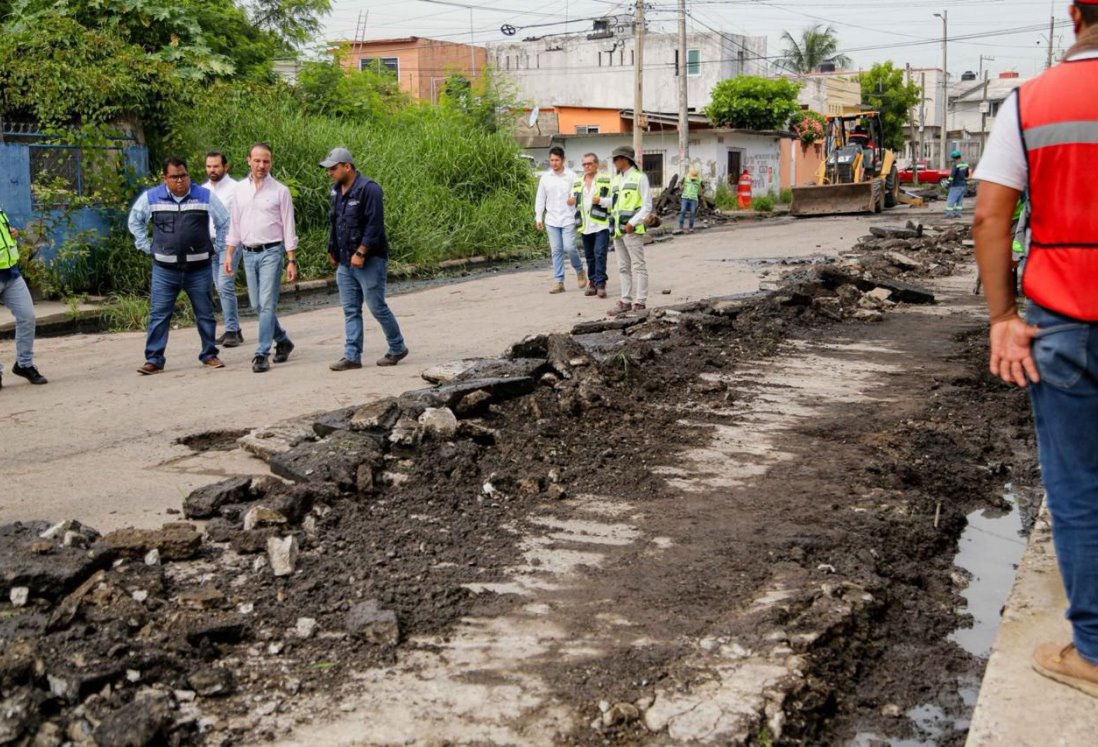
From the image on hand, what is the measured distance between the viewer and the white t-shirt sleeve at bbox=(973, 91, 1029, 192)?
10.0 ft

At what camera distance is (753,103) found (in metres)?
45.7

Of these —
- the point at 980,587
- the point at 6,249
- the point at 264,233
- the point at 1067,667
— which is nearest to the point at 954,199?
the point at 264,233

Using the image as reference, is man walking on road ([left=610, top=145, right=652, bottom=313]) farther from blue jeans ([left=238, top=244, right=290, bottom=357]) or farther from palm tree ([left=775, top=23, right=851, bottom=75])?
palm tree ([left=775, top=23, right=851, bottom=75])

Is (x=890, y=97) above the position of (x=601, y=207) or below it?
above

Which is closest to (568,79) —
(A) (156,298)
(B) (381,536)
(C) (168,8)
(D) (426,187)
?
(D) (426,187)

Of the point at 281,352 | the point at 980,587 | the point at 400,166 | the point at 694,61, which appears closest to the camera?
the point at 980,587

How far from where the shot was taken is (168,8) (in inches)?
712

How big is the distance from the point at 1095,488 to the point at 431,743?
2030 mm

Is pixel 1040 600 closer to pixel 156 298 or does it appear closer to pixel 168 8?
pixel 156 298

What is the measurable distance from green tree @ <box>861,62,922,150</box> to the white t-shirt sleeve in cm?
6866

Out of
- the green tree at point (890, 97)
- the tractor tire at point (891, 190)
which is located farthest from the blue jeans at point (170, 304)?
the green tree at point (890, 97)

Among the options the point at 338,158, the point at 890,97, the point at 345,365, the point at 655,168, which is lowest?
the point at 345,365

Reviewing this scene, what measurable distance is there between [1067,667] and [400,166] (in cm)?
2053

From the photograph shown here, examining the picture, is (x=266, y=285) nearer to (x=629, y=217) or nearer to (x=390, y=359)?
(x=390, y=359)
